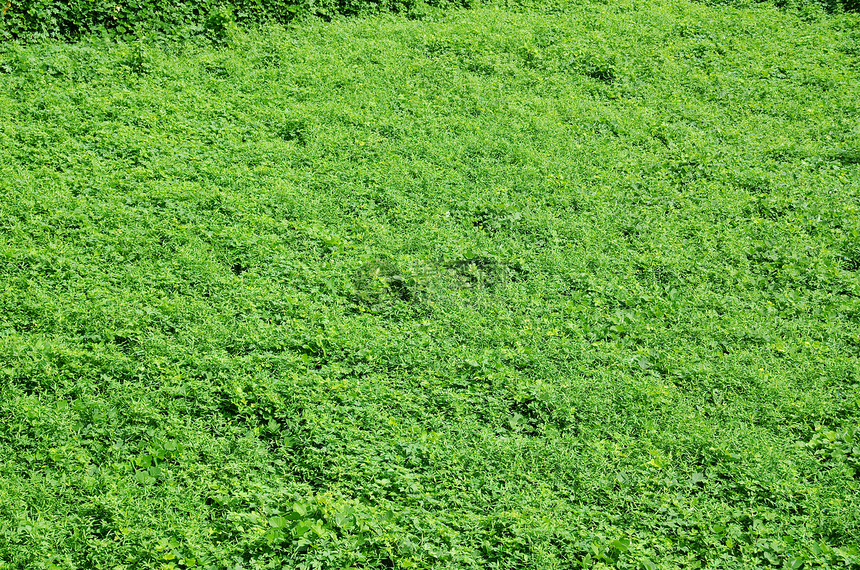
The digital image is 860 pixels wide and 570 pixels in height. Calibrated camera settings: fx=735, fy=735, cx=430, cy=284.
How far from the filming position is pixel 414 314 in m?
6.01

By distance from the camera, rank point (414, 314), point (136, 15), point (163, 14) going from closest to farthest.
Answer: point (414, 314) → point (136, 15) → point (163, 14)

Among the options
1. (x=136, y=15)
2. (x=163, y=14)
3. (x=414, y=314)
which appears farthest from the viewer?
(x=163, y=14)

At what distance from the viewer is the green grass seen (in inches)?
174

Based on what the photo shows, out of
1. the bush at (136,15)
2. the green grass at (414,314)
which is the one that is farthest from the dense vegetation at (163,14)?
the green grass at (414,314)

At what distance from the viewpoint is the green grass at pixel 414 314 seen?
174 inches

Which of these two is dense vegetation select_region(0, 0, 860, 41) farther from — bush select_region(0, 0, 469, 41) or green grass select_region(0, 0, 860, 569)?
green grass select_region(0, 0, 860, 569)

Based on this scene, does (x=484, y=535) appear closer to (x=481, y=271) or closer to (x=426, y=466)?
(x=426, y=466)

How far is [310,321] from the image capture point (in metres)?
5.72

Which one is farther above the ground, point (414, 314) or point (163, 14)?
point (163, 14)

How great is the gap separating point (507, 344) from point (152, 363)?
2642 millimetres

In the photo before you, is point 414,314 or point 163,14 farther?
point 163,14

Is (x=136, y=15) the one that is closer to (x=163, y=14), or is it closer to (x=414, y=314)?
(x=163, y=14)

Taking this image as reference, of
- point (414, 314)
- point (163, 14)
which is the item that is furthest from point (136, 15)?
point (414, 314)

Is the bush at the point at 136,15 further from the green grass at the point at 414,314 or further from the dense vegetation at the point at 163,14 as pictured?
the green grass at the point at 414,314
